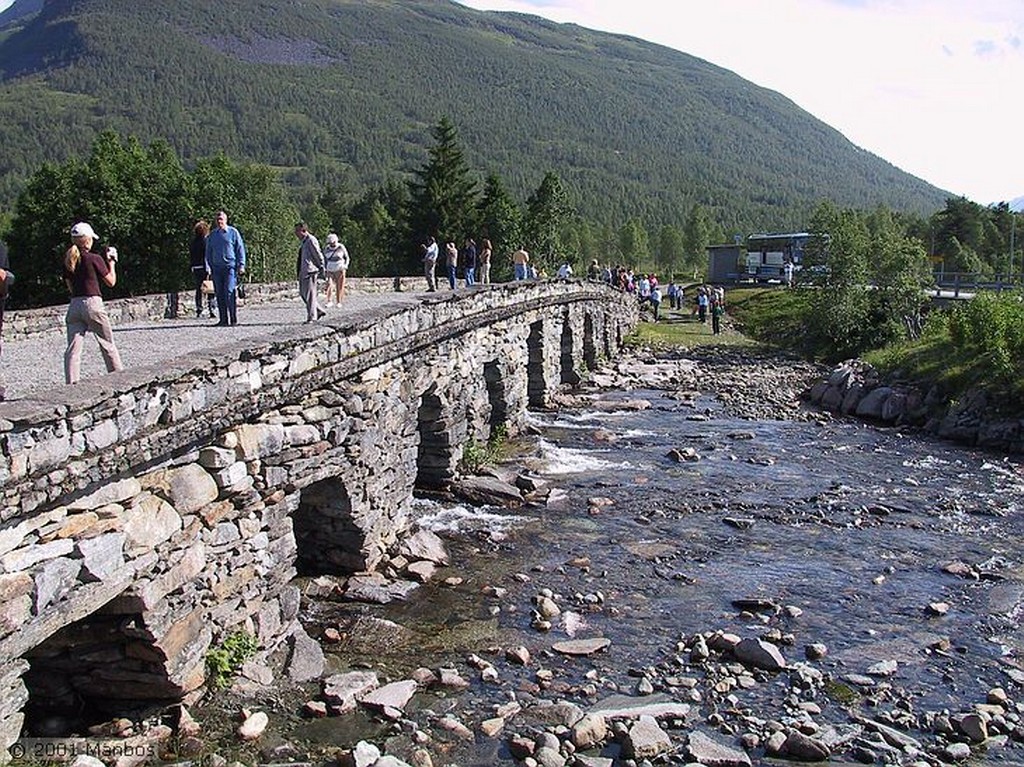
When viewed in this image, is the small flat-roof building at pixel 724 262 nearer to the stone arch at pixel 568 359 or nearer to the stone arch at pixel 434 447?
the stone arch at pixel 568 359

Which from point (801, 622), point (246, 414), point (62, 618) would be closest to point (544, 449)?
point (801, 622)

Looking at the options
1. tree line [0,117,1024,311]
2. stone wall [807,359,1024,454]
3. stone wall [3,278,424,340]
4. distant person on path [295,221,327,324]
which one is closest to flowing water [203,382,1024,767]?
stone wall [807,359,1024,454]

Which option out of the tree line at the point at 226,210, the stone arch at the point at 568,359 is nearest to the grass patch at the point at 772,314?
the stone arch at the point at 568,359

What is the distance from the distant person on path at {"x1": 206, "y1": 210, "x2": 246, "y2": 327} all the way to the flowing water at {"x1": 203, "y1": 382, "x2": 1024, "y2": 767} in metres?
5.23

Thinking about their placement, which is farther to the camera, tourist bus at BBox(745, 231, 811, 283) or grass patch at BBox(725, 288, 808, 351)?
tourist bus at BBox(745, 231, 811, 283)

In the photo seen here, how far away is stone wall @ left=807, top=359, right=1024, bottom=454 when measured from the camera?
26.1 meters

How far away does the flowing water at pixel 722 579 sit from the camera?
11.4 metres

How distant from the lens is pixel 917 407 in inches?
1167

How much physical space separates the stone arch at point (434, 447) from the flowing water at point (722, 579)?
45.7 inches

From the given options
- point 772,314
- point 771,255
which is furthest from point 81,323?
point 771,255

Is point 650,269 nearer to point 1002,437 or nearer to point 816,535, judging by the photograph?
point 1002,437

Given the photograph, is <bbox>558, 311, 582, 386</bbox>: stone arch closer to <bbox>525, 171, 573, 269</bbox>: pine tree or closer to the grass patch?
the grass patch

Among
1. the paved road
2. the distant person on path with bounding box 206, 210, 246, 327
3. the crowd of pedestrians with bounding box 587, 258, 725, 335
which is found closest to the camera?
the paved road

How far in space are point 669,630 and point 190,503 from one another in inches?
248
